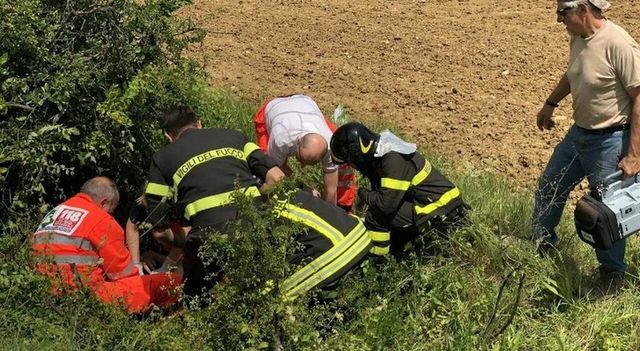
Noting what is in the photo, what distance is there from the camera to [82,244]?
15.1ft

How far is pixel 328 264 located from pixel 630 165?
6.01ft

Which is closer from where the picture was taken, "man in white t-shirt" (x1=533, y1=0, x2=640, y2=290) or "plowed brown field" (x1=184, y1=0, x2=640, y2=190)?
"man in white t-shirt" (x1=533, y1=0, x2=640, y2=290)

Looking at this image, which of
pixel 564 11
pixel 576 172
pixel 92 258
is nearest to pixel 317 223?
pixel 92 258


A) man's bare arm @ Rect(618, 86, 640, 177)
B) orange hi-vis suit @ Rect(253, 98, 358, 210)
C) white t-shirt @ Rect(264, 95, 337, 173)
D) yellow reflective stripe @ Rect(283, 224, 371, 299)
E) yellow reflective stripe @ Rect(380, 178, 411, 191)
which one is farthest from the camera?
orange hi-vis suit @ Rect(253, 98, 358, 210)

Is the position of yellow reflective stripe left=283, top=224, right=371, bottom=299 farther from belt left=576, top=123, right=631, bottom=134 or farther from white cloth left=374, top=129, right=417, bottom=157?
belt left=576, top=123, right=631, bottom=134

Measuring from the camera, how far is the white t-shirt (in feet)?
17.3

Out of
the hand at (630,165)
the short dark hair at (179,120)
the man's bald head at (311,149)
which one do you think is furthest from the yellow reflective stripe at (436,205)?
the short dark hair at (179,120)

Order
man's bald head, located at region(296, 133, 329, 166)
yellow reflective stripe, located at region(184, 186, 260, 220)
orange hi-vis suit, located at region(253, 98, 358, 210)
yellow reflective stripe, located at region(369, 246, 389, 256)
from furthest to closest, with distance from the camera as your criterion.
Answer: orange hi-vis suit, located at region(253, 98, 358, 210), man's bald head, located at region(296, 133, 329, 166), yellow reflective stripe, located at region(369, 246, 389, 256), yellow reflective stripe, located at region(184, 186, 260, 220)

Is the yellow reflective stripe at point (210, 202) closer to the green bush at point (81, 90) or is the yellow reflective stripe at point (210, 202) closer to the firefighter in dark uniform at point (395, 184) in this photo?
the firefighter in dark uniform at point (395, 184)

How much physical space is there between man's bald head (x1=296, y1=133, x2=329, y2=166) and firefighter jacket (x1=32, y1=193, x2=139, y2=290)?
131cm

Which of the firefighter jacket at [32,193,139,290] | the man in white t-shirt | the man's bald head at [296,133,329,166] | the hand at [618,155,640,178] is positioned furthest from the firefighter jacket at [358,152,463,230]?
the firefighter jacket at [32,193,139,290]

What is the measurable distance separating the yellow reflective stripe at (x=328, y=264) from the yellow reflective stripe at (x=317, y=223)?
2.0 inches

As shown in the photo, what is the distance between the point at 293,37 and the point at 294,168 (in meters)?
4.00

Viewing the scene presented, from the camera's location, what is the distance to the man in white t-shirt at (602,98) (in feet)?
13.9
